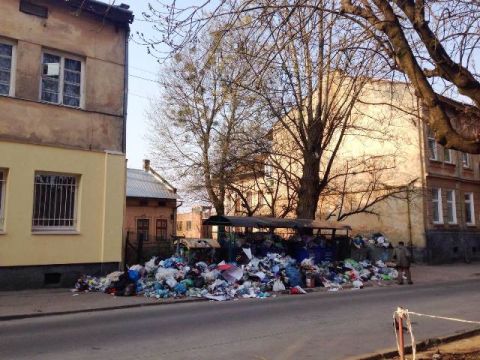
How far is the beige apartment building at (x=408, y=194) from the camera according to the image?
93.6 ft

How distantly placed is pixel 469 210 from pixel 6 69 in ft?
95.2

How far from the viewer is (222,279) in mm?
16094

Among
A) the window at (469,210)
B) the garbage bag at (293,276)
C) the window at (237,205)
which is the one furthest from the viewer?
the window at (469,210)

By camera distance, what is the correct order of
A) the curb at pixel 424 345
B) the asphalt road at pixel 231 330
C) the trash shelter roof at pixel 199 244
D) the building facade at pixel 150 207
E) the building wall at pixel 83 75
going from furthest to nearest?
the building facade at pixel 150 207, the trash shelter roof at pixel 199 244, the building wall at pixel 83 75, the asphalt road at pixel 231 330, the curb at pixel 424 345

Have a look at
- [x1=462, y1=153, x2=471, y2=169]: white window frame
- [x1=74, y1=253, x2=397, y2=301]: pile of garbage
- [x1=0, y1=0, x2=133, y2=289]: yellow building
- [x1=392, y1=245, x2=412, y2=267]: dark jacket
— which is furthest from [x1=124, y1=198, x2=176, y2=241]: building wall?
[x1=462, y1=153, x2=471, y2=169]: white window frame

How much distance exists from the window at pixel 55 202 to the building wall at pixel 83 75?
114 cm

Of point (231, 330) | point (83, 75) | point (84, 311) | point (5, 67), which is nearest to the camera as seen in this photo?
point (231, 330)

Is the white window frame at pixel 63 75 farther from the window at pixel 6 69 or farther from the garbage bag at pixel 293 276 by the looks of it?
the garbage bag at pixel 293 276

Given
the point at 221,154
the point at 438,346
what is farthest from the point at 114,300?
the point at 221,154

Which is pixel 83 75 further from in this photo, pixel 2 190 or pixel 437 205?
pixel 437 205

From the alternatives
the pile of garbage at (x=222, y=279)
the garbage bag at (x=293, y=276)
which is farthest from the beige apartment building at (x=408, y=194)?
the garbage bag at (x=293, y=276)

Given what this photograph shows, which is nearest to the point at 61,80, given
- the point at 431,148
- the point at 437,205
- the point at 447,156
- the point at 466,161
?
the point at 431,148

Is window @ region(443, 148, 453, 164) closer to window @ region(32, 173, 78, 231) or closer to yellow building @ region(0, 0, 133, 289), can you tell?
yellow building @ region(0, 0, 133, 289)

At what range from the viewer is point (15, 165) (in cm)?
1442
